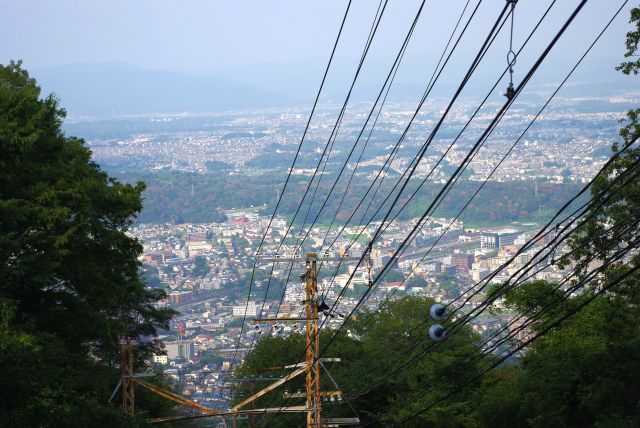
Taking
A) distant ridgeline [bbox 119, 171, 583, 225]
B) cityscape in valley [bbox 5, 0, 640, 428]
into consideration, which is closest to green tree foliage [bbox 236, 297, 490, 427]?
cityscape in valley [bbox 5, 0, 640, 428]

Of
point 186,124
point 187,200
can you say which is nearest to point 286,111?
point 186,124

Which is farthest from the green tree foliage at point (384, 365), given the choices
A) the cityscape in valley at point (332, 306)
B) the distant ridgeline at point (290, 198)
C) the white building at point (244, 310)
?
the distant ridgeline at point (290, 198)

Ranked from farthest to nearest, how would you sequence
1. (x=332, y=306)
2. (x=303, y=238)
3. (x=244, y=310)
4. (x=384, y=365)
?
(x=244, y=310), (x=303, y=238), (x=384, y=365), (x=332, y=306)

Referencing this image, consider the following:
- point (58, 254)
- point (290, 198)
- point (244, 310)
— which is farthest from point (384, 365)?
point (290, 198)

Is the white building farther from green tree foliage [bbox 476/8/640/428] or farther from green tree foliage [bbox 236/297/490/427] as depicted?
green tree foliage [bbox 476/8/640/428]

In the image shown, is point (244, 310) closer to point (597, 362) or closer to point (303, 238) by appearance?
point (303, 238)

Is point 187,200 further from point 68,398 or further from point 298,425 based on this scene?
point 68,398

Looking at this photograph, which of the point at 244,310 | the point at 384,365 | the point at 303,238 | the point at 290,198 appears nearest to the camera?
the point at 384,365
